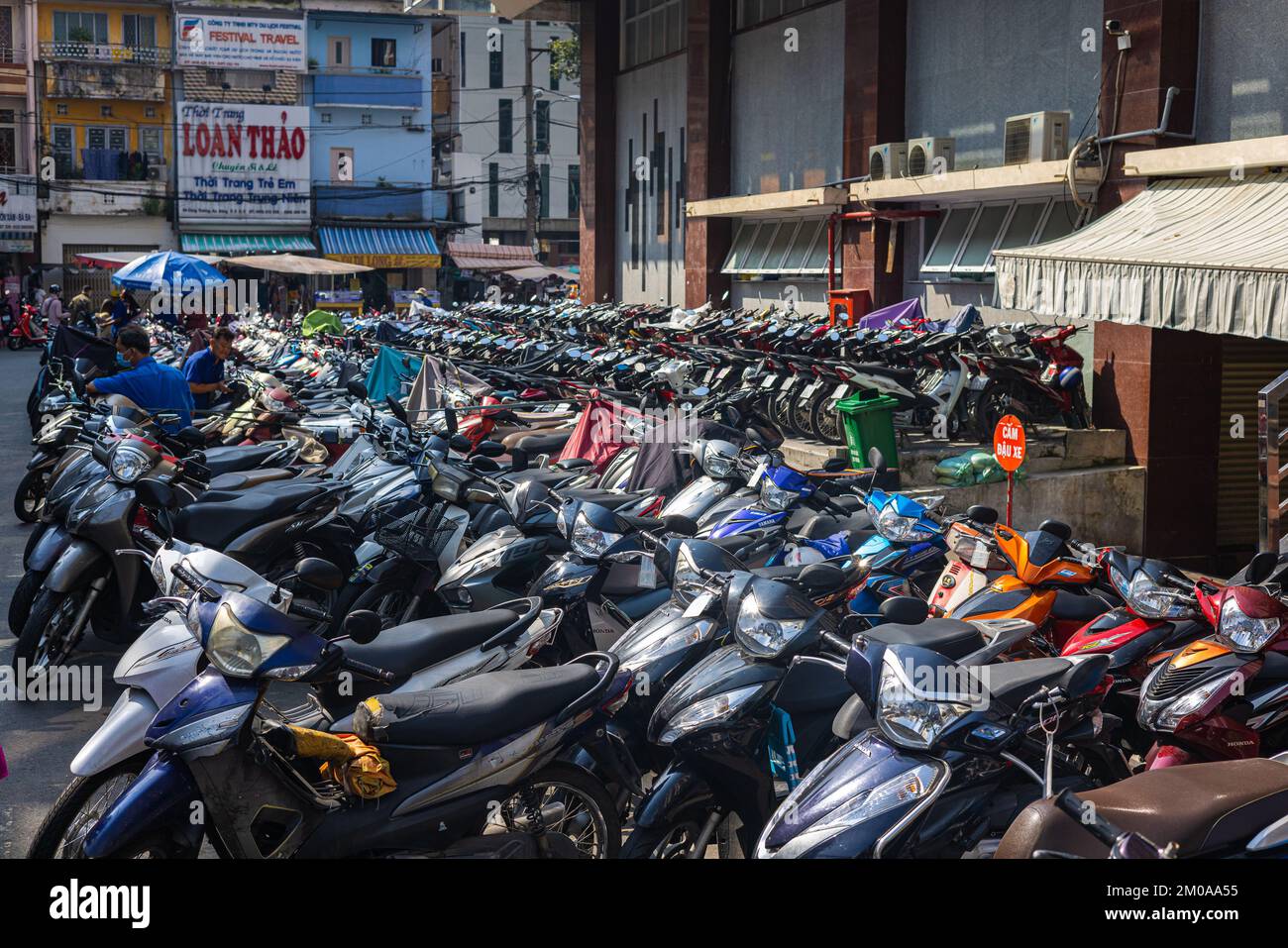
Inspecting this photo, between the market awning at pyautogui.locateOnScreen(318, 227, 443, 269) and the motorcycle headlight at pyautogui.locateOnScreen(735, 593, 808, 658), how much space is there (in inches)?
1575

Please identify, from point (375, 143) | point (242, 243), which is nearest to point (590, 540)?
point (242, 243)

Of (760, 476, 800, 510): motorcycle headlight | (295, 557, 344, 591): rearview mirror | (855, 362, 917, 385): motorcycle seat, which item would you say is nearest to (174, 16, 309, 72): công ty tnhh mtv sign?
(855, 362, 917, 385): motorcycle seat

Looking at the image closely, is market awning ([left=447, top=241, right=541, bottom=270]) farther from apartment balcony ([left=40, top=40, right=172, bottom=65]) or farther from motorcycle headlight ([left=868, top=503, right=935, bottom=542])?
motorcycle headlight ([left=868, top=503, right=935, bottom=542])

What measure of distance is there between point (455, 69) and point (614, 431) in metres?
48.0

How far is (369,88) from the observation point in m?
44.2

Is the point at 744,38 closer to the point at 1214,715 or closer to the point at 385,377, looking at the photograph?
the point at 385,377

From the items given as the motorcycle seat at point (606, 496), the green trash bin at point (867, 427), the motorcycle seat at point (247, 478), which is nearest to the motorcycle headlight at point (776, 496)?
the motorcycle seat at point (606, 496)

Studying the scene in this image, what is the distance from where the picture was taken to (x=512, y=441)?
10.7 meters

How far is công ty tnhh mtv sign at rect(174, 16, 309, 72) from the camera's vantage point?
136 ft

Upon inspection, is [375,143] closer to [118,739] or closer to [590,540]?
[590,540]

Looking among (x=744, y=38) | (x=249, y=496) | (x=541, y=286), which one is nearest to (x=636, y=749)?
(x=249, y=496)

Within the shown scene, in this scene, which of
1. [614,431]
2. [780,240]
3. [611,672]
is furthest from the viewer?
[780,240]

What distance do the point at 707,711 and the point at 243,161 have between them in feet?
135

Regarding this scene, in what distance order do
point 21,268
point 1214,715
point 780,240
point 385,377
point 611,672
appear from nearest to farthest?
point 611,672
point 1214,715
point 385,377
point 780,240
point 21,268
